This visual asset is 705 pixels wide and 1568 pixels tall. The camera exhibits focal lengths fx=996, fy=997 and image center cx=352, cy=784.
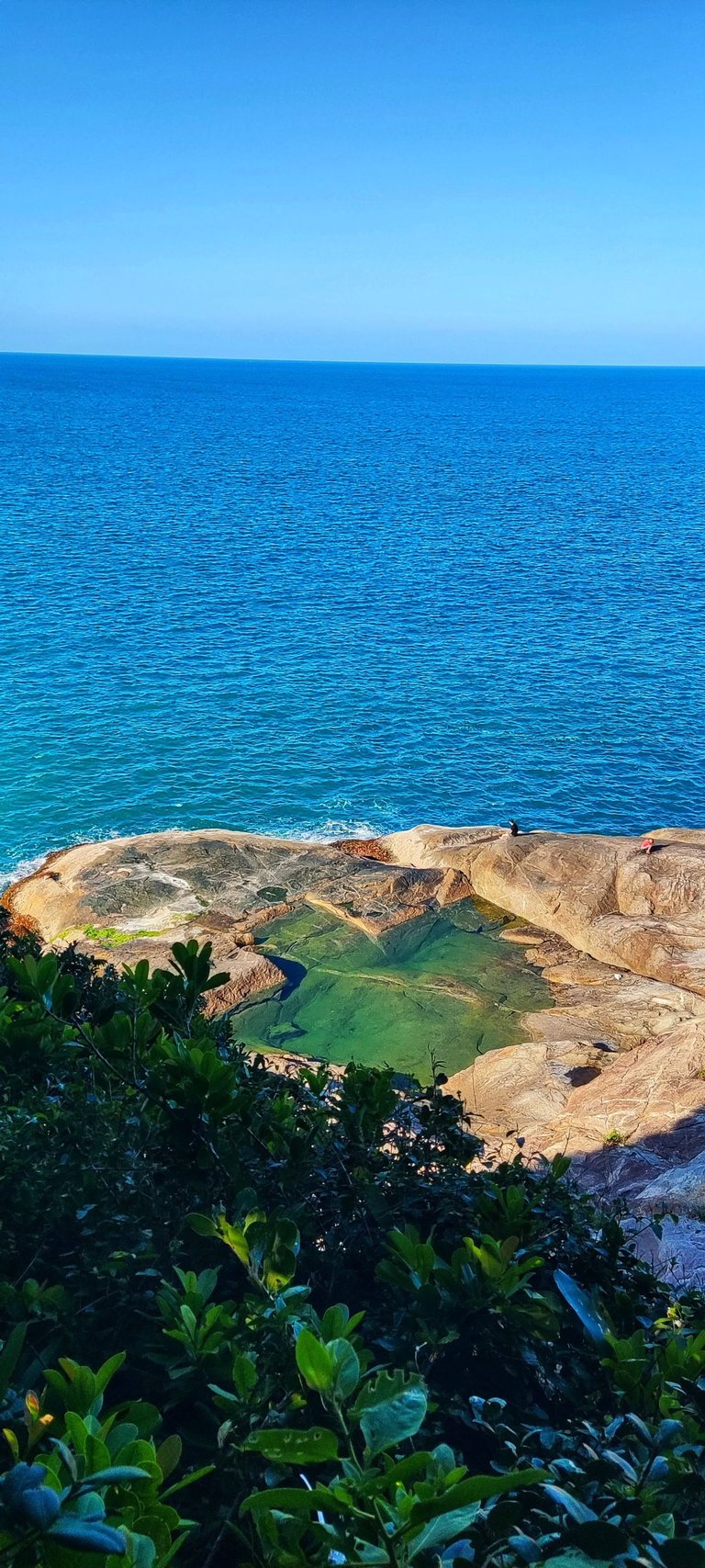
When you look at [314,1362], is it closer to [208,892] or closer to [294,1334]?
[294,1334]

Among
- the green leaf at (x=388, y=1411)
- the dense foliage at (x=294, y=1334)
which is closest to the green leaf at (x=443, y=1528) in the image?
the dense foliage at (x=294, y=1334)

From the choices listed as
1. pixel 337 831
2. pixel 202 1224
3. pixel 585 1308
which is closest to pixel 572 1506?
pixel 585 1308

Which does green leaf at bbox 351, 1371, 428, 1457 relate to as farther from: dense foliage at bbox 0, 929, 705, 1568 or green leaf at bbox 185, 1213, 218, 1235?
green leaf at bbox 185, 1213, 218, 1235

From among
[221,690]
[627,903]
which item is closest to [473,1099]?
[627,903]

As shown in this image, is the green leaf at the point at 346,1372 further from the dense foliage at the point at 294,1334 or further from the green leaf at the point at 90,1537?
the green leaf at the point at 90,1537

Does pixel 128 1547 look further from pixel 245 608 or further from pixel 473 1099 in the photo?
pixel 245 608

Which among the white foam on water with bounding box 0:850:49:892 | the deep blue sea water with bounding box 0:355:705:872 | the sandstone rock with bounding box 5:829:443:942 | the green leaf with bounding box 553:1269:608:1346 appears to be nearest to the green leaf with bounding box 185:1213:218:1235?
the green leaf with bounding box 553:1269:608:1346

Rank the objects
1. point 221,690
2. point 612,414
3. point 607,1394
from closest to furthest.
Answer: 1. point 607,1394
2. point 221,690
3. point 612,414
